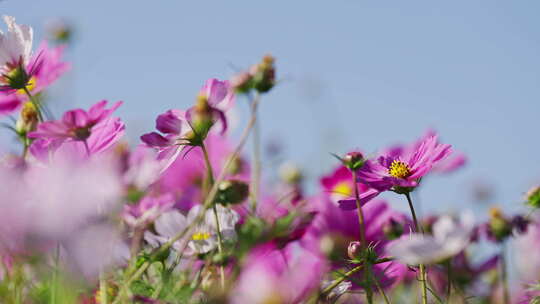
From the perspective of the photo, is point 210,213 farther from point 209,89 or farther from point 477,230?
point 477,230

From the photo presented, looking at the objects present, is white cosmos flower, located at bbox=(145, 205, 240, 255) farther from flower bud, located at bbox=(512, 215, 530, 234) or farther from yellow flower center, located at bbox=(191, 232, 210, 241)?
flower bud, located at bbox=(512, 215, 530, 234)

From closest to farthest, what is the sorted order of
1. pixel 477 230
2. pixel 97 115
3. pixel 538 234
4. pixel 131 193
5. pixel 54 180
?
pixel 54 180
pixel 131 193
pixel 97 115
pixel 477 230
pixel 538 234

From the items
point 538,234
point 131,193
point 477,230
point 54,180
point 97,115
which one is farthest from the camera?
point 538,234

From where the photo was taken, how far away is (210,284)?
0.40 metres

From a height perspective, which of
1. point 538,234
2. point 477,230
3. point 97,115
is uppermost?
point 97,115

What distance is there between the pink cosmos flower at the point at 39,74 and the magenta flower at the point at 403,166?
0.29 metres

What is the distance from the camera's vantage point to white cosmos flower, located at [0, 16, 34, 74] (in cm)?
53

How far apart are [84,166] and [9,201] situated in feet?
0.10

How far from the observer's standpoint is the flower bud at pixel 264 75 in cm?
63

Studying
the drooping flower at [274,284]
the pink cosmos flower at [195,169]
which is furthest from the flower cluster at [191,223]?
the pink cosmos flower at [195,169]

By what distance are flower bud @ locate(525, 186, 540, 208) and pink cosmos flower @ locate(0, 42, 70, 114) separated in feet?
1.61

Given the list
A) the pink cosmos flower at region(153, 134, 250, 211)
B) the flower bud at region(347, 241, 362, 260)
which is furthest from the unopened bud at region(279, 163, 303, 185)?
the flower bud at region(347, 241, 362, 260)

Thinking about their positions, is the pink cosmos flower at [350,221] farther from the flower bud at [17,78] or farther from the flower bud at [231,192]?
the flower bud at [17,78]

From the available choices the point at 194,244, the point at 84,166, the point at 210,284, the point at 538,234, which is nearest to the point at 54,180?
the point at 84,166
